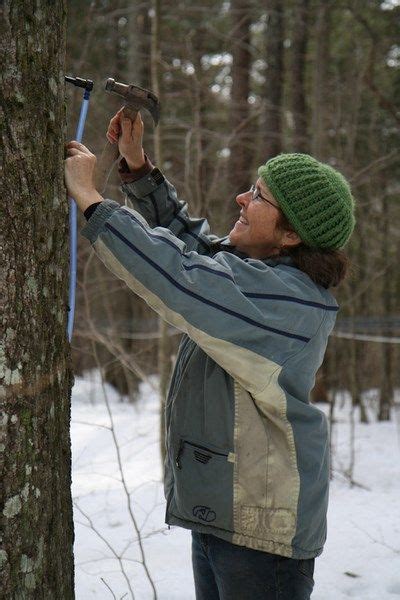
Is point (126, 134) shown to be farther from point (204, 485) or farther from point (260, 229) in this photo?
point (204, 485)

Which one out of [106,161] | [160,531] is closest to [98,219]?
[106,161]

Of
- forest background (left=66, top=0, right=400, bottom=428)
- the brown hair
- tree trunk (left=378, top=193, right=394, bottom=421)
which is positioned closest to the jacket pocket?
the brown hair

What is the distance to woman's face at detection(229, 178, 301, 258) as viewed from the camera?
6.13 feet

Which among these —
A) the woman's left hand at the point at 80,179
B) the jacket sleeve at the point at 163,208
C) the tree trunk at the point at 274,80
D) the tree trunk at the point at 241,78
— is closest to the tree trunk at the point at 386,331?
the tree trunk at the point at 274,80

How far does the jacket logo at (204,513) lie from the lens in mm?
1745

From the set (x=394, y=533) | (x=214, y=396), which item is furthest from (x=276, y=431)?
(x=394, y=533)

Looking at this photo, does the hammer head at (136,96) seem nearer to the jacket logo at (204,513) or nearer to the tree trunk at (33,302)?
the tree trunk at (33,302)

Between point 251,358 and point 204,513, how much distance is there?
45 cm

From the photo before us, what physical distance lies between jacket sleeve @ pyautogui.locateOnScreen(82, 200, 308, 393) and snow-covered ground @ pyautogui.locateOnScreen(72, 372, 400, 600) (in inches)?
41.3

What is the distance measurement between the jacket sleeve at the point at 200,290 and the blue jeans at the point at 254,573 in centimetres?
46

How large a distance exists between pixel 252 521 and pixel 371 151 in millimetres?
9843

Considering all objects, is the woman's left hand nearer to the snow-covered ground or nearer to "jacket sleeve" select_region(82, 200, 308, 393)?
"jacket sleeve" select_region(82, 200, 308, 393)

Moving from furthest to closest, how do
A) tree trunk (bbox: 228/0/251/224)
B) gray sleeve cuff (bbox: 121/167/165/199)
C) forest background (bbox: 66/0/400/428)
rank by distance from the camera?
tree trunk (bbox: 228/0/251/224), forest background (bbox: 66/0/400/428), gray sleeve cuff (bbox: 121/167/165/199)

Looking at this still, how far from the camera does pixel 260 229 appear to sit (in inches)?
74.2
